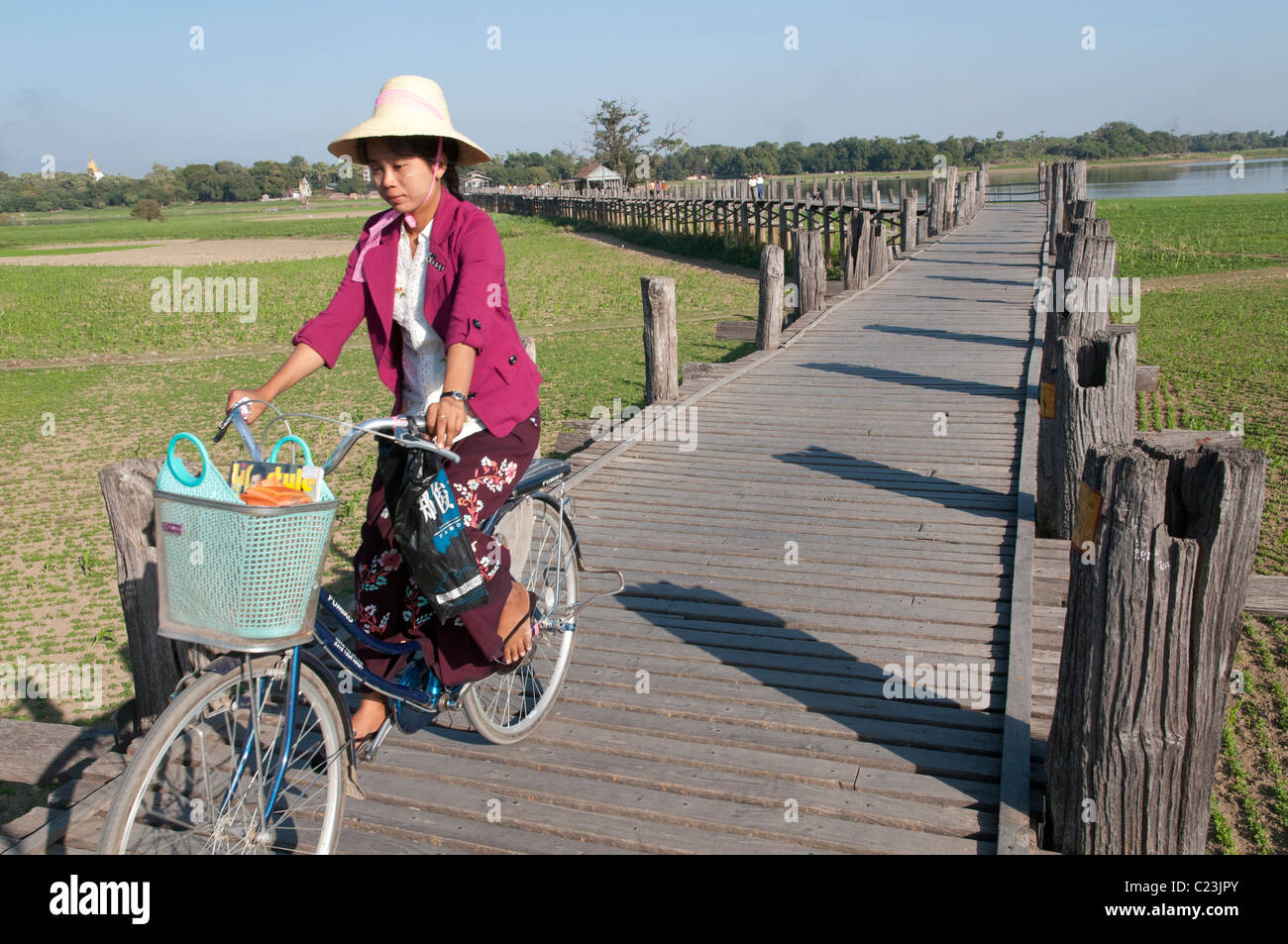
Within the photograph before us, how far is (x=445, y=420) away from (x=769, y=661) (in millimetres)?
2009

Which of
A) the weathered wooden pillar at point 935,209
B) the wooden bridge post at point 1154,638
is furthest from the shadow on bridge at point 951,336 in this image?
the weathered wooden pillar at point 935,209

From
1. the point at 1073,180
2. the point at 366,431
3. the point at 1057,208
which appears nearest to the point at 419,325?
the point at 366,431

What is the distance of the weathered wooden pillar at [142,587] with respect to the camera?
3.53 metres

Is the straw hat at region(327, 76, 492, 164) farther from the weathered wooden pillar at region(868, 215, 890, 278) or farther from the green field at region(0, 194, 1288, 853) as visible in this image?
the weathered wooden pillar at region(868, 215, 890, 278)

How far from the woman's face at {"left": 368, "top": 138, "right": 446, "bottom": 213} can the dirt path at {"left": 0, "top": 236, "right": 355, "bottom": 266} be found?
39281mm

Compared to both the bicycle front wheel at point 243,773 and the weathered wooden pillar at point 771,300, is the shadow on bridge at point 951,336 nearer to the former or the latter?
the weathered wooden pillar at point 771,300

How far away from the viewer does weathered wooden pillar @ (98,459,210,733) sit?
3527 mm

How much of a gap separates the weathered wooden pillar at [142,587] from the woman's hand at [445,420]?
128 cm

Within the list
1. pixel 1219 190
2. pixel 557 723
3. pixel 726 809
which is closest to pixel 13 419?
pixel 557 723

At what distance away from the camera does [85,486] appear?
9656 mm

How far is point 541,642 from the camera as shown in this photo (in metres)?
3.90

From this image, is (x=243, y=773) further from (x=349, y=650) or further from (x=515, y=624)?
(x=515, y=624)
